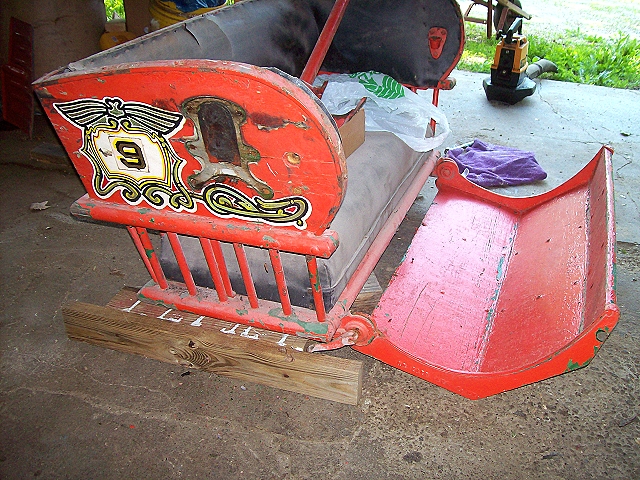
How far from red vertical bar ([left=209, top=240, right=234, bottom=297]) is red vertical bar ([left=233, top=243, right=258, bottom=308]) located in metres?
0.07

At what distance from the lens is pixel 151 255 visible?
184 cm

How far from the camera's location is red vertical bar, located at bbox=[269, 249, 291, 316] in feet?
5.22

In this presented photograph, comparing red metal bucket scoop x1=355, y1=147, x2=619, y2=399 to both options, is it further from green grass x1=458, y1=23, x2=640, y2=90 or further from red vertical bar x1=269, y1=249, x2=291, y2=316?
green grass x1=458, y1=23, x2=640, y2=90

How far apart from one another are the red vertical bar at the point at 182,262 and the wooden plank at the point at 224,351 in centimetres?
17

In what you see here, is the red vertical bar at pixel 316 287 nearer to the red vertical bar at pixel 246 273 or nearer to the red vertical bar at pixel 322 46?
the red vertical bar at pixel 246 273

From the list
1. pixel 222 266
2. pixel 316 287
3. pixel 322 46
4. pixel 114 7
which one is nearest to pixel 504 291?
pixel 316 287

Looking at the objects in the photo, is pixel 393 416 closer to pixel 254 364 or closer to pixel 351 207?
pixel 254 364

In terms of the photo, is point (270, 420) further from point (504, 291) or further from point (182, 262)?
point (504, 291)

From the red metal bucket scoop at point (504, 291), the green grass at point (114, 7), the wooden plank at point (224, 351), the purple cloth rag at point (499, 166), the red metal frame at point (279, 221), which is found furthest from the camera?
the green grass at point (114, 7)

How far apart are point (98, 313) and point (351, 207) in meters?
1.16

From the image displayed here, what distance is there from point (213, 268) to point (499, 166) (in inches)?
103

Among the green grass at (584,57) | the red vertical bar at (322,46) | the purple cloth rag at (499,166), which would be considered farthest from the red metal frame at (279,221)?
the green grass at (584,57)

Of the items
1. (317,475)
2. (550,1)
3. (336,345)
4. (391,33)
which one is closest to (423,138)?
(391,33)

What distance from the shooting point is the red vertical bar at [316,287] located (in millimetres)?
1583
